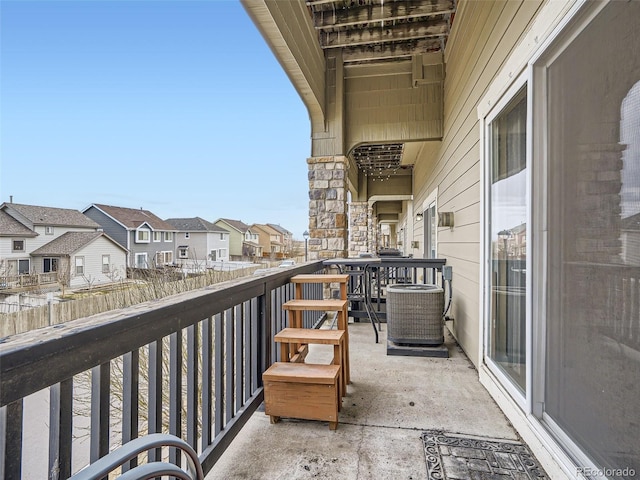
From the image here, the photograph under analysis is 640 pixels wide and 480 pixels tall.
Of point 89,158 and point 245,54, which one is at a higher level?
point 245,54

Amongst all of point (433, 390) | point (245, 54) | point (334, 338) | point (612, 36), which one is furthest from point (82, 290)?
point (245, 54)

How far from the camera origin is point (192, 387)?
156 centimetres

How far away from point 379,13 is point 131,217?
4.34 metres

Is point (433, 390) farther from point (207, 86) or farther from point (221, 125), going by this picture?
point (221, 125)

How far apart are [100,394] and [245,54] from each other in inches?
363

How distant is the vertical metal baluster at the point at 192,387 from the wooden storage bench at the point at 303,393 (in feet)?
1.68

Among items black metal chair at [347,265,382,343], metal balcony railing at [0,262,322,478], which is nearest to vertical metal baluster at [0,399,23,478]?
metal balcony railing at [0,262,322,478]

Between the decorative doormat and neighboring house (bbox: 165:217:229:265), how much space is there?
2.82 meters

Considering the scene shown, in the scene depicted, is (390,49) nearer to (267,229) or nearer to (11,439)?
(11,439)

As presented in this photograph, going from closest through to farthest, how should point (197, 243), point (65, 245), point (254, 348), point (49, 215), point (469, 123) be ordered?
point (254, 348) < point (65, 245) < point (49, 215) < point (469, 123) < point (197, 243)

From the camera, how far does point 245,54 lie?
8.59 meters

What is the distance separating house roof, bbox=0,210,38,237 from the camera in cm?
173

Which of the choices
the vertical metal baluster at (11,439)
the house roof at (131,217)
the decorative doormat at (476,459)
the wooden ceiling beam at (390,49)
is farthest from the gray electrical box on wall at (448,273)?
the house roof at (131,217)

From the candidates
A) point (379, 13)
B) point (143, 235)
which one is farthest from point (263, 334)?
point (379, 13)
